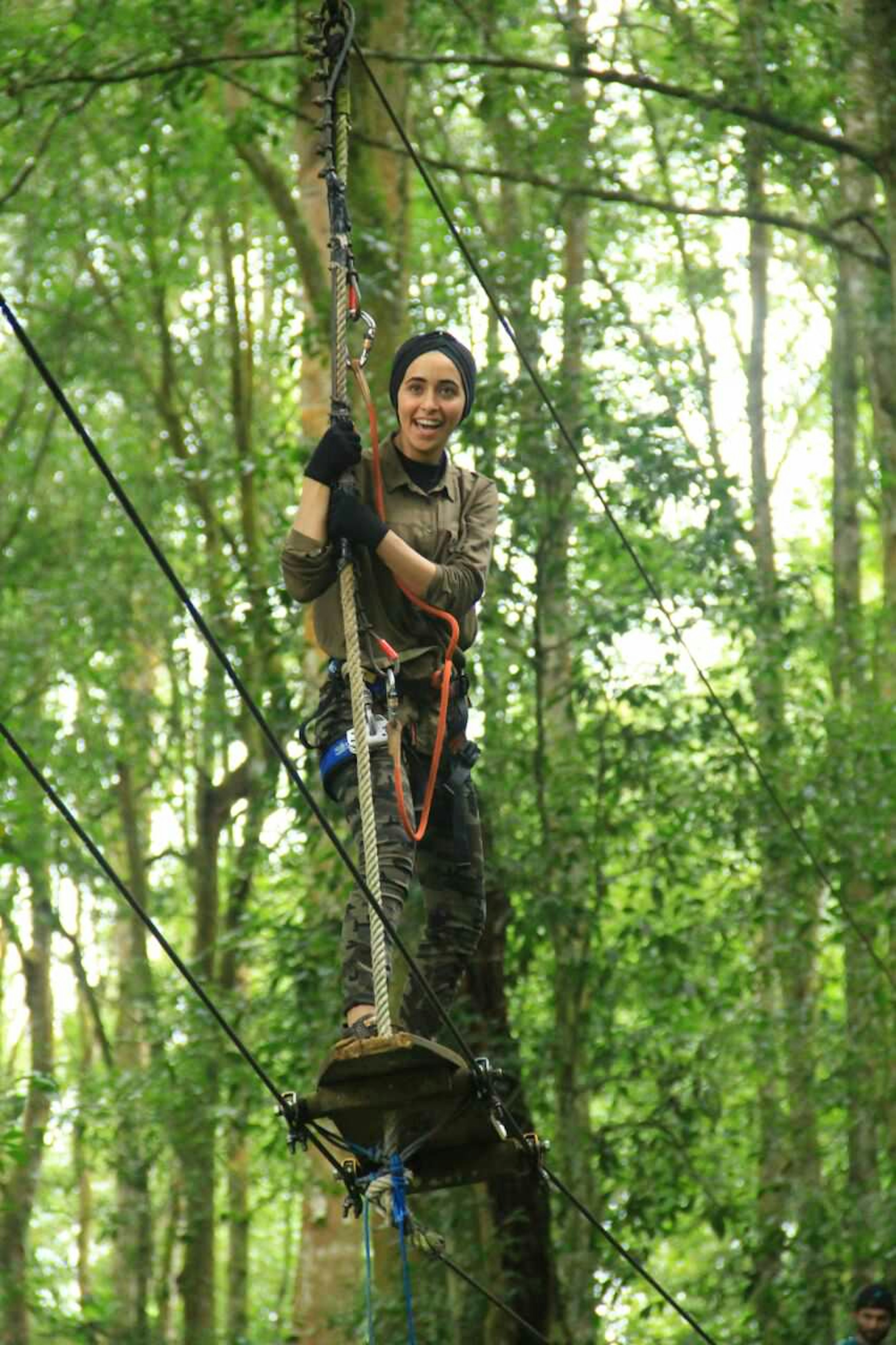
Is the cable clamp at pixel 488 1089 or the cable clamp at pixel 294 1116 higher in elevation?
the cable clamp at pixel 488 1089

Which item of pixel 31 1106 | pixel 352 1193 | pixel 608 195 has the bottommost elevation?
pixel 352 1193

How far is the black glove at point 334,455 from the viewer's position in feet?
13.8

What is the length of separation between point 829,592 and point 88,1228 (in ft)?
29.8

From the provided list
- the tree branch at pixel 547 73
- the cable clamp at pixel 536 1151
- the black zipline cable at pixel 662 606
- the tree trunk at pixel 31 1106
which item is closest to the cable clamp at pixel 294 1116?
the cable clamp at pixel 536 1151

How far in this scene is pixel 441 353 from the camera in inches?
173

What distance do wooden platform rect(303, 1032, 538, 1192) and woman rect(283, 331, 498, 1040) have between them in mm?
165

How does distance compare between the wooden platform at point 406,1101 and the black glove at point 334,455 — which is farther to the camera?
the black glove at point 334,455

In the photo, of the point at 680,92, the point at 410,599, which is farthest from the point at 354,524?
the point at 680,92

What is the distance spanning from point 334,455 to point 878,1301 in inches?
146

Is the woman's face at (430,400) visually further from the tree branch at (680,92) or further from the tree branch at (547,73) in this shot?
the tree branch at (680,92)

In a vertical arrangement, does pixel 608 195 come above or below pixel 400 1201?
above

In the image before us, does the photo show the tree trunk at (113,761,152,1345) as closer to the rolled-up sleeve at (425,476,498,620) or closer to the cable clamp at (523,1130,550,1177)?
the cable clamp at (523,1130,550,1177)

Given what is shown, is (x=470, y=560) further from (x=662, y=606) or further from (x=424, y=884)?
(x=662, y=606)

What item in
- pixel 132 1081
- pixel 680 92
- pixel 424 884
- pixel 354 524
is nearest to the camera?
pixel 354 524
